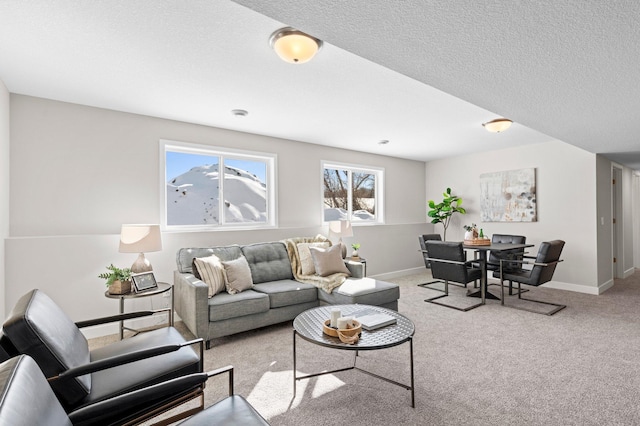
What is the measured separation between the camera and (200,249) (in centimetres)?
369

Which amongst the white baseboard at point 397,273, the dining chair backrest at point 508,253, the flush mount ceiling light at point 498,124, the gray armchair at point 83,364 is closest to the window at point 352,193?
the white baseboard at point 397,273

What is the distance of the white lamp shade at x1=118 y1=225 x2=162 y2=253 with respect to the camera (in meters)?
3.12

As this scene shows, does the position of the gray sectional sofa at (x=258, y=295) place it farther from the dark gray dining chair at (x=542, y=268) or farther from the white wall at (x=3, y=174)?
the dark gray dining chair at (x=542, y=268)

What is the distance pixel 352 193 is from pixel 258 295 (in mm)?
3204

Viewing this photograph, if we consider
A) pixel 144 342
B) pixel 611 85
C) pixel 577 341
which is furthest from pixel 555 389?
pixel 144 342

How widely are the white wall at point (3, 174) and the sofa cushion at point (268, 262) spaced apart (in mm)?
A: 2235

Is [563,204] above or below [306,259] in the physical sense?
above

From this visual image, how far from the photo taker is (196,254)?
3629 mm

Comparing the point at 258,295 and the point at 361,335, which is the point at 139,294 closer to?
the point at 258,295

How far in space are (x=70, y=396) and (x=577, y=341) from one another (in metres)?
3.98

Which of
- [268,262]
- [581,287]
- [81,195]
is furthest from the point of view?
[581,287]

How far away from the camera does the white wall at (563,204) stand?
4.93 meters

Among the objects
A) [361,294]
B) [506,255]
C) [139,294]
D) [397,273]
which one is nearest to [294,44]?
[361,294]

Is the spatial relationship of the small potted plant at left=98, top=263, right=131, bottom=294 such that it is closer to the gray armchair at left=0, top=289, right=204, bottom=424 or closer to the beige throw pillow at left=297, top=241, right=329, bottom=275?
the gray armchair at left=0, top=289, right=204, bottom=424
